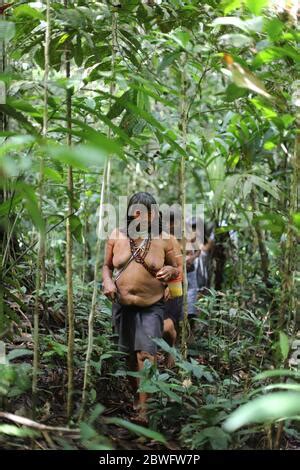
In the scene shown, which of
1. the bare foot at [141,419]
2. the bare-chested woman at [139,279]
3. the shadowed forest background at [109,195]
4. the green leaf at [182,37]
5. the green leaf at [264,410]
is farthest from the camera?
the bare-chested woman at [139,279]

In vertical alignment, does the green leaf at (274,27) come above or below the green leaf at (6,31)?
below

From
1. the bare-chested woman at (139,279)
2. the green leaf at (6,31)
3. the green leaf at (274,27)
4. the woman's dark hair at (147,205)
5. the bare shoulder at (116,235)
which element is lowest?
the bare-chested woman at (139,279)

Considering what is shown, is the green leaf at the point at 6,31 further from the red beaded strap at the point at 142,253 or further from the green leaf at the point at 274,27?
the red beaded strap at the point at 142,253

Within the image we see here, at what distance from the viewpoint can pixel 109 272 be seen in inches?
176

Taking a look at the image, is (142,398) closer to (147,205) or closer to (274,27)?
(147,205)

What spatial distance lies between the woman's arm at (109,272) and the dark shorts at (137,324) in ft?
0.44

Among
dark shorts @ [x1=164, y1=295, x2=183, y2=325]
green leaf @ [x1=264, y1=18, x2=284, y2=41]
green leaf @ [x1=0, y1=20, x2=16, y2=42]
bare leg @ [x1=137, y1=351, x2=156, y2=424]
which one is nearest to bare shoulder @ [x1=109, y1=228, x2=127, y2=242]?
bare leg @ [x1=137, y1=351, x2=156, y2=424]

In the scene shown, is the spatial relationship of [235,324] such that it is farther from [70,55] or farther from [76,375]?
[70,55]

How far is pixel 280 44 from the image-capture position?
2.74 meters

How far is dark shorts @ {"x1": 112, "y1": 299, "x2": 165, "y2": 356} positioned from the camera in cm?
414

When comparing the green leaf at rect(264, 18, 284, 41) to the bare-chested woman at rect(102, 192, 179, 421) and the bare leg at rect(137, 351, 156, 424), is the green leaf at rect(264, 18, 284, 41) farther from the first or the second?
the bare-chested woman at rect(102, 192, 179, 421)

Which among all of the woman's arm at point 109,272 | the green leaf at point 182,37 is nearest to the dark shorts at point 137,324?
the woman's arm at point 109,272

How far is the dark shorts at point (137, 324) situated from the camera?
4.14m
